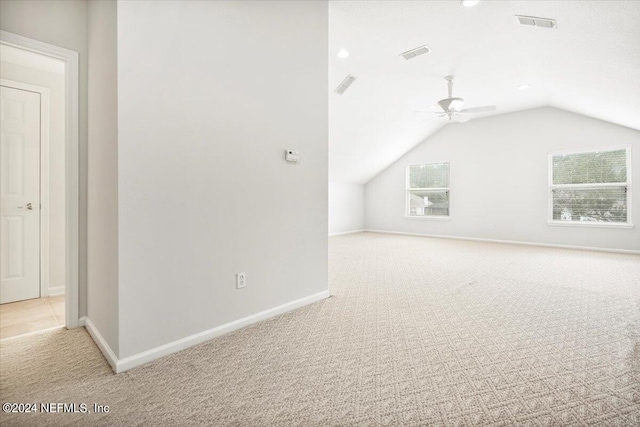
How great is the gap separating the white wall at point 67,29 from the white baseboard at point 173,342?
0.59 metres

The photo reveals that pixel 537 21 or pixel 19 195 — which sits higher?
pixel 537 21

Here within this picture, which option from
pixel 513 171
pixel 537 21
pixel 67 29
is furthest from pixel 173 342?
pixel 513 171

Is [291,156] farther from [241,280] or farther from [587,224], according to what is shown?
[587,224]

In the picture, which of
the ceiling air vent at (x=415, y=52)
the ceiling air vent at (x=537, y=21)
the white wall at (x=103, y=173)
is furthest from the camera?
the ceiling air vent at (x=415, y=52)

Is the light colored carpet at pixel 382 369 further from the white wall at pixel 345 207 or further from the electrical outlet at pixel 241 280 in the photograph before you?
the white wall at pixel 345 207

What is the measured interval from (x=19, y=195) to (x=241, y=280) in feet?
8.25

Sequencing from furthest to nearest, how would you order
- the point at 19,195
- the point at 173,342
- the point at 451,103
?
1. the point at 451,103
2. the point at 19,195
3. the point at 173,342

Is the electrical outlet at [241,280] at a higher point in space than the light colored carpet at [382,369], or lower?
higher

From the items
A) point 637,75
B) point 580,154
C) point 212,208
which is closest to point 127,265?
point 212,208

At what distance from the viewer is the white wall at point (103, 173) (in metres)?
1.68

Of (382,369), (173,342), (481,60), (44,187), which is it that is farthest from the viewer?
(481,60)

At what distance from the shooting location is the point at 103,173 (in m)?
1.88

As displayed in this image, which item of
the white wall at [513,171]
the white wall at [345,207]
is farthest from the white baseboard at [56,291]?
the white wall at [513,171]

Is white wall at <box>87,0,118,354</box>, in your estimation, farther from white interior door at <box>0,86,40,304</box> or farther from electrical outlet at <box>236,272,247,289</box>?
white interior door at <box>0,86,40,304</box>
